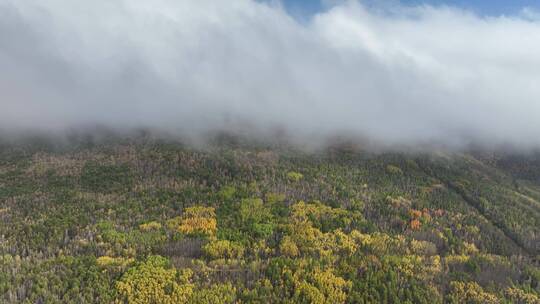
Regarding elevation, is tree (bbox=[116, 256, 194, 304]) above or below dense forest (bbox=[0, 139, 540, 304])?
below

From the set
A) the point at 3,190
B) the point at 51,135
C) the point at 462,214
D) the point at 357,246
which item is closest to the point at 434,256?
the point at 357,246

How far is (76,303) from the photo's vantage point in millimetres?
23188

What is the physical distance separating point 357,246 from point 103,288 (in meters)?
23.7

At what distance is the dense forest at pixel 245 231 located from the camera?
90.1 ft

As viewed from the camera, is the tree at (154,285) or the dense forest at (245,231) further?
the dense forest at (245,231)

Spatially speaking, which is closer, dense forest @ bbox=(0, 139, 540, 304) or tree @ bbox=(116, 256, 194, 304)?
tree @ bbox=(116, 256, 194, 304)

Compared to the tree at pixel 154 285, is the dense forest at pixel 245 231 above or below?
above

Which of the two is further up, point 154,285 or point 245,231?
point 245,231

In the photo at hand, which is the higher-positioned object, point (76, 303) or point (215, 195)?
point (215, 195)

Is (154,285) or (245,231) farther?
(245,231)

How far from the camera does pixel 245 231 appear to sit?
39.7m

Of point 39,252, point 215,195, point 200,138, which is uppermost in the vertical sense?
point 200,138

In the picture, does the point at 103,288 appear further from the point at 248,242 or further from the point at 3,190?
the point at 3,190

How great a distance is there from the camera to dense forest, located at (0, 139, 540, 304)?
27469 millimetres
